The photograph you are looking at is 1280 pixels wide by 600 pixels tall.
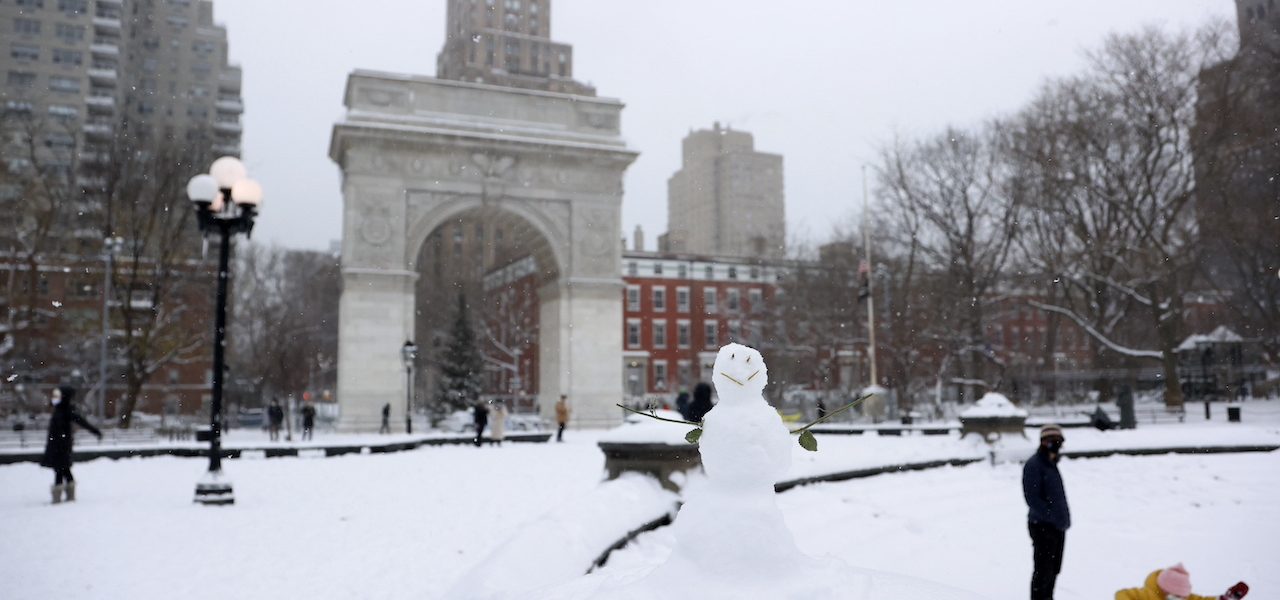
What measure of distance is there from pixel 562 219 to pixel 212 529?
857 inches

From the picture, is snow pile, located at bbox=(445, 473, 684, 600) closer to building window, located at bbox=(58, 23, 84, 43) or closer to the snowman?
the snowman

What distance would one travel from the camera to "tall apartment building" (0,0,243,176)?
3103 cm

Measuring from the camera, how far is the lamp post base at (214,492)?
10812 millimetres

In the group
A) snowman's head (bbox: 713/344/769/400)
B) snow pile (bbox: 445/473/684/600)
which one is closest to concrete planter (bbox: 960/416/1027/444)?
snow pile (bbox: 445/473/684/600)

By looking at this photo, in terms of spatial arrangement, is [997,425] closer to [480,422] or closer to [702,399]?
[702,399]

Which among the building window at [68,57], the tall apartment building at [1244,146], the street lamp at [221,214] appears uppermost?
the building window at [68,57]

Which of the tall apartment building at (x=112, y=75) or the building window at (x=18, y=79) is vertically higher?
the tall apartment building at (x=112, y=75)

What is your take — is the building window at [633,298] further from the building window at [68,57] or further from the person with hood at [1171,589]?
the person with hood at [1171,589]

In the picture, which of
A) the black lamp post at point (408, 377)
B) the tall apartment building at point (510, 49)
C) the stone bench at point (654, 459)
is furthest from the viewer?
the tall apartment building at point (510, 49)

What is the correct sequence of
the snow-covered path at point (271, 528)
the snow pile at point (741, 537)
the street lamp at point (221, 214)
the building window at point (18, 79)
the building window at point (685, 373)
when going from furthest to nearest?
1. the building window at point (685, 373)
2. the building window at point (18, 79)
3. the street lamp at point (221, 214)
4. the snow-covered path at point (271, 528)
5. the snow pile at point (741, 537)

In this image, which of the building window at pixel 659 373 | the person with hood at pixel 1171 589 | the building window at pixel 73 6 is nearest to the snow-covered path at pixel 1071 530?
the person with hood at pixel 1171 589

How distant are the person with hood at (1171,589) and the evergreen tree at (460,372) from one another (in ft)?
111

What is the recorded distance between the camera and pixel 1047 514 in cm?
605

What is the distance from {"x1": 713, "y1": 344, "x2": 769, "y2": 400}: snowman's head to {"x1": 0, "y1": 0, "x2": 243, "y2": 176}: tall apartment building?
23801 mm
